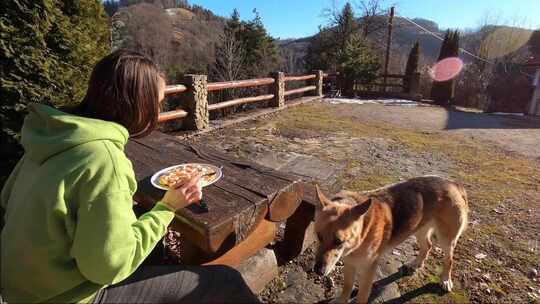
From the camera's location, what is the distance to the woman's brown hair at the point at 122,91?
1.30 m

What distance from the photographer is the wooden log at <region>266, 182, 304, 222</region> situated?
1.93 metres

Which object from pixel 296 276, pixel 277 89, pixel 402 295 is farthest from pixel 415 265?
pixel 277 89

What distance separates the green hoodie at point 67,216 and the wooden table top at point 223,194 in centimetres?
42

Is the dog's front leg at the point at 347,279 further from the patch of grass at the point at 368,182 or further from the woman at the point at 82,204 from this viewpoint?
Answer: the patch of grass at the point at 368,182

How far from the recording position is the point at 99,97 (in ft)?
4.29

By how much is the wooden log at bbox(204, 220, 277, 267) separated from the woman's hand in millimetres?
705

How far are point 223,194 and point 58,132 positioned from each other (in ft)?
3.06

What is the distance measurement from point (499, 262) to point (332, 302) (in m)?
1.78

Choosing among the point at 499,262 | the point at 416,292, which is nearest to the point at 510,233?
the point at 499,262

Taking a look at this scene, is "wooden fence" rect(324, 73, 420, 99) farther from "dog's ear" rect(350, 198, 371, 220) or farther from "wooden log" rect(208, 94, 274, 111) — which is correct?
"dog's ear" rect(350, 198, 371, 220)

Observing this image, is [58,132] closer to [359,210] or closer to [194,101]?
[359,210]

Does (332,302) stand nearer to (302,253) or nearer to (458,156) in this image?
(302,253)

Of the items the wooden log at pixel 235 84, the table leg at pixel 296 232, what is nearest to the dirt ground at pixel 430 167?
the table leg at pixel 296 232

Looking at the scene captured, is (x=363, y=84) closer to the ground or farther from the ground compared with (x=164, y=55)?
closer to the ground
